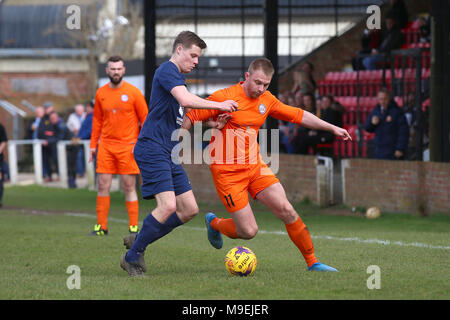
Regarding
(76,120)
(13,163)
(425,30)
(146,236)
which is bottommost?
(13,163)

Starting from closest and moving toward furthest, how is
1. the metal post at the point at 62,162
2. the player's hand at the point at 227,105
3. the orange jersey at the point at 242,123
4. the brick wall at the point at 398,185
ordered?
the player's hand at the point at 227,105, the orange jersey at the point at 242,123, the brick wall at the point at 398,185, the metal post at the point at 62,162

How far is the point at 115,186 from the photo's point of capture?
24.6 m

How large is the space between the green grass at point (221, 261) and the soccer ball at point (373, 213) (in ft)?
0.53

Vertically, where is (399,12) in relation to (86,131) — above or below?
above

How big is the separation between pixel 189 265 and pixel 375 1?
55.6 ft

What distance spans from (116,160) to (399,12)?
37.3 ft

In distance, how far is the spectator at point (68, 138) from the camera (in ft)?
80.9

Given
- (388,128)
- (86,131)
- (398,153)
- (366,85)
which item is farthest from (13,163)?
(398,153)

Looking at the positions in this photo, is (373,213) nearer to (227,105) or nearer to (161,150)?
(161,150)

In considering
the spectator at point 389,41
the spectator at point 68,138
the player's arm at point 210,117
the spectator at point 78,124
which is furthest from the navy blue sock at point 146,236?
the spectator at point 78,124

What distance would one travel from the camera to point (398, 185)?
1559 cm

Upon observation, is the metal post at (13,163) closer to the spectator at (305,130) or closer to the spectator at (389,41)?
the spectator at (305,130)

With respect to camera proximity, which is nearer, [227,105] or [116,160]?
[227,105]
